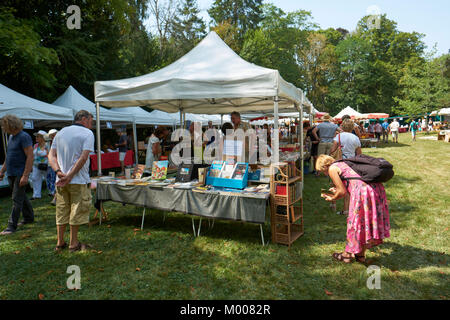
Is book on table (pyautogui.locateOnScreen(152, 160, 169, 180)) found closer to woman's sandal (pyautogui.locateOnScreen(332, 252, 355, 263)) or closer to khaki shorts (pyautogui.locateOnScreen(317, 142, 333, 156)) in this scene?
woman's sandal (pyautogui.locateOnScreen(332, 252, 355, 263))

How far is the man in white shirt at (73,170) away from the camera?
3.61 metres

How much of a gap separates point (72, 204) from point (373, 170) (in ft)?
11.7

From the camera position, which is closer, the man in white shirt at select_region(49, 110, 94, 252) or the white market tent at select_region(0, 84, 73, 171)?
the man in white shirt at select_region(49, 110, 94, 252)

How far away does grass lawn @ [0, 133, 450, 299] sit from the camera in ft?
9.76

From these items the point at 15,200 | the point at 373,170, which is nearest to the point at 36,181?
the point at 15,200

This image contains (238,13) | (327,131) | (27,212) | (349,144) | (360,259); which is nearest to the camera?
(360,259)

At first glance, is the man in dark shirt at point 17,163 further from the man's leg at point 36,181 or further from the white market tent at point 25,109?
the white market tent at point 25,109

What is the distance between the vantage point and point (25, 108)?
7.72 m

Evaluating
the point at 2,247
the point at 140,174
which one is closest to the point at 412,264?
the point at 140,174

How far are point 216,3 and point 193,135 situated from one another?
31.8 m

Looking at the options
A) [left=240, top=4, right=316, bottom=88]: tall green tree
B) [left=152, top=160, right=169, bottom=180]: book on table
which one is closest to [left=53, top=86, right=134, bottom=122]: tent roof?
[left=152, top=160, right=169, bottom=180]: book on table

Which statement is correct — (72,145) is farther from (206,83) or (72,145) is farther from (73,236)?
(206,83)

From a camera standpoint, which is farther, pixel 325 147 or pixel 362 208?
pixel 325 147
